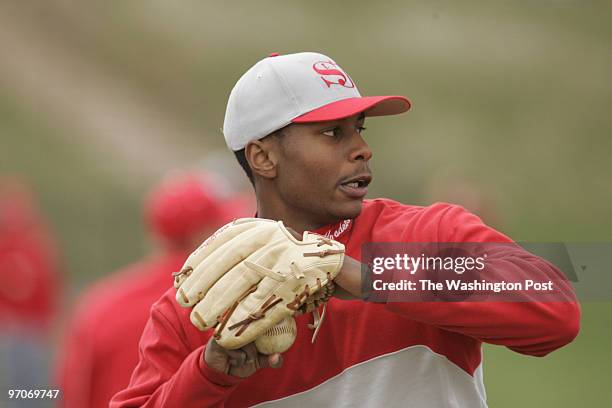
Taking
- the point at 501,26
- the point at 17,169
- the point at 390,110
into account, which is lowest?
the point at 17,169

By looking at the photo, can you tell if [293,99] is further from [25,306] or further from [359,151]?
[25,306]

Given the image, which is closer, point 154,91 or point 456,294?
point 456,294

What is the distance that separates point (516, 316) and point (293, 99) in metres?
0.93

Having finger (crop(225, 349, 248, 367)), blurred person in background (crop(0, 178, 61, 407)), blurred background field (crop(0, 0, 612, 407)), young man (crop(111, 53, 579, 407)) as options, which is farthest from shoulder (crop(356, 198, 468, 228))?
blurred background field (crop(0, 0, 612, 407))

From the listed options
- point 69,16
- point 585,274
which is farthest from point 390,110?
point 69,16

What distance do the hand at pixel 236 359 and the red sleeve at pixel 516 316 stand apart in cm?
36

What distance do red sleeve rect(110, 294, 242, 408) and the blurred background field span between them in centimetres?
1206

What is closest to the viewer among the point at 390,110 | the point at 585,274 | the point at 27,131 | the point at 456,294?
the point at 456,294

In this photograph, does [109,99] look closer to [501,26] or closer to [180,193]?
[501,26]

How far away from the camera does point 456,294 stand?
8.59 feet

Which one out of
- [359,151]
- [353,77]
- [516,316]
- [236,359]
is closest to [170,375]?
[236,359]

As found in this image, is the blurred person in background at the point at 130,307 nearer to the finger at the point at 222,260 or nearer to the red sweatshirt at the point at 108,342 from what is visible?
the red sweatshirt at the point at 108,342

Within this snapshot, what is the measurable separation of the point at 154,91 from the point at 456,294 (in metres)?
24.0

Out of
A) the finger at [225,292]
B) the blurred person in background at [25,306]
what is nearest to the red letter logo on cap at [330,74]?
the finger at [225,292]
